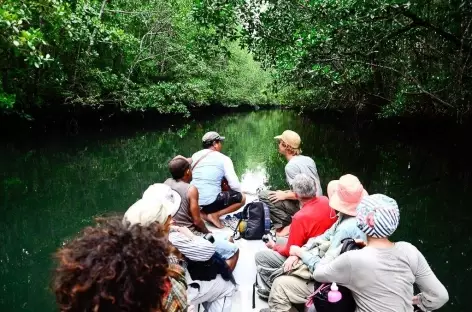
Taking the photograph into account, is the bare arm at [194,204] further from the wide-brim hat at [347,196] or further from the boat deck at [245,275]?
the wide-brim hat at [347,196]

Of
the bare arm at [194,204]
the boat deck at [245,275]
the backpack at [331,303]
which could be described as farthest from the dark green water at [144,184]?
the backpack at [331,303]

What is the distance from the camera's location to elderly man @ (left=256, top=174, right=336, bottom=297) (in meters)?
3.69

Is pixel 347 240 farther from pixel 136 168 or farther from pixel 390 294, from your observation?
pixel 136 168

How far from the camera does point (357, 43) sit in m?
10.2

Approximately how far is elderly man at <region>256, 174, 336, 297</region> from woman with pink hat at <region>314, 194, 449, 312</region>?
1180mm

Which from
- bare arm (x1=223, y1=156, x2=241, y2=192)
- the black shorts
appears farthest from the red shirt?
the black shorts

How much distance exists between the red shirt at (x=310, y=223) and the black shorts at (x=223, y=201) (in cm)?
189

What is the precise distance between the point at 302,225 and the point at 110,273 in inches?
A: 104

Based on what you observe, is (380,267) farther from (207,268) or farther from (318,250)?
(207,268)

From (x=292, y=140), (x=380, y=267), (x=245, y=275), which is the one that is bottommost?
(x=245, y=275)

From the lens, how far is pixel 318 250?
3322mm

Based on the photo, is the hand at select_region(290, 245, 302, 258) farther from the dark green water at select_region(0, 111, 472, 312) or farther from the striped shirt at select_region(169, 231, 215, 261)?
the dark green water at select_region(0, 111, 472, 312)

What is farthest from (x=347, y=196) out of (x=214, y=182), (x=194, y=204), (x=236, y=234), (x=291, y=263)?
(x=214, y=182)

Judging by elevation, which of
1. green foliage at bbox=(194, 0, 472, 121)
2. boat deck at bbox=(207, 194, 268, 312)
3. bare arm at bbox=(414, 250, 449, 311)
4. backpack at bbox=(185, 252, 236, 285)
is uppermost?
green foliage at bbox=(194, 0, 472, 121)
